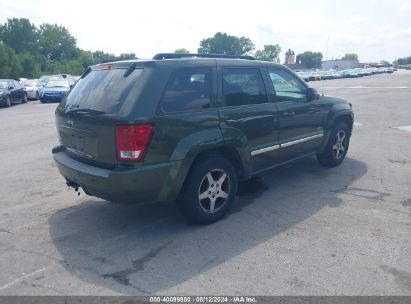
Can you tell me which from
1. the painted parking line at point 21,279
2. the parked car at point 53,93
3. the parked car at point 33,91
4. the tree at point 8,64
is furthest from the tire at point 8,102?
the tree at point 8,64

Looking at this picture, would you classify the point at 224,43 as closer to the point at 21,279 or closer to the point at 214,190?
the point at 214,190

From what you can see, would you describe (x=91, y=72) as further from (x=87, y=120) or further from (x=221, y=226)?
(x=221, y=226)

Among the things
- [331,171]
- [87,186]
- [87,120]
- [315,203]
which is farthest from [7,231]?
[331,171]

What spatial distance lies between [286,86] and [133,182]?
114 inches

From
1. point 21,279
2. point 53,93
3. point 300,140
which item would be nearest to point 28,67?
A: point 53,93

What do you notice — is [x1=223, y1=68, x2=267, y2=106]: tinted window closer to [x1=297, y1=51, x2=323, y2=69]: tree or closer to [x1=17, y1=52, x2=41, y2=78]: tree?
[x1=17, y1=52, x2=41, y2=78]: tree

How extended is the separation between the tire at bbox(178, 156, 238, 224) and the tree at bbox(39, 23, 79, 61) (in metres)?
93.8

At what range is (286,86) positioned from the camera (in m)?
5.50

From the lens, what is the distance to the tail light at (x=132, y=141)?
12.1 feet

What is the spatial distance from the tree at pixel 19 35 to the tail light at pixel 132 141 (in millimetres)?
90168

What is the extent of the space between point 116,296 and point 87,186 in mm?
1378

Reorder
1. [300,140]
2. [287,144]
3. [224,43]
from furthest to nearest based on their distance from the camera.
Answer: [224,43], [300,140], [287,144]

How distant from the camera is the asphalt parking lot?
325cm

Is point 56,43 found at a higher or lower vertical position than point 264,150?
higher
